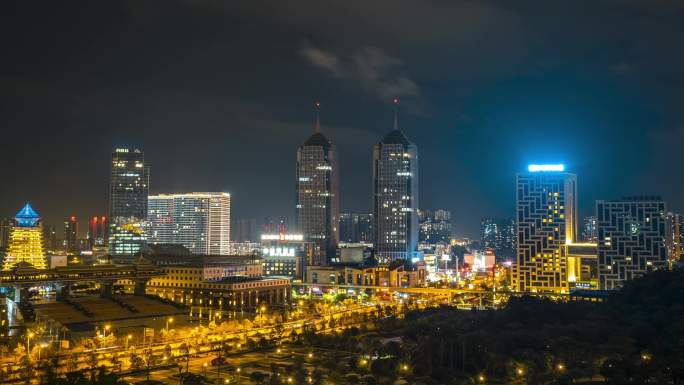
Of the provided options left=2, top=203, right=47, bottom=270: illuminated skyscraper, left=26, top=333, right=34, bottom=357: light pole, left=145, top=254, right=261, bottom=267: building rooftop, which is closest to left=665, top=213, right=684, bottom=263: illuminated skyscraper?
left=145, top=254, right=261, bottom=267: building rooftop

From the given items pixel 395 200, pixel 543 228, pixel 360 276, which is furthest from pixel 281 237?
pixel 543 228

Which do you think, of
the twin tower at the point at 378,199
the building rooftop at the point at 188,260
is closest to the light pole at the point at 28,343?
the building rooftop at the point at 188,260

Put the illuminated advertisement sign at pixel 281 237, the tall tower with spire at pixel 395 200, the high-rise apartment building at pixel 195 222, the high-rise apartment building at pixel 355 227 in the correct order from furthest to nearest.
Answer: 1. the high-rise apartment building at pixel 355 227
2. the high-rise apartment building at pixel 195 222
3. the tall tower with spire at pixel 395 200
4. the illuminated advertisement sign at pixel 281 237

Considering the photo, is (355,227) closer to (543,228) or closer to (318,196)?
(318,196)

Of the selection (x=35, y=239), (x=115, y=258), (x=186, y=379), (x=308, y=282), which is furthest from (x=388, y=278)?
(x=186, y=379)

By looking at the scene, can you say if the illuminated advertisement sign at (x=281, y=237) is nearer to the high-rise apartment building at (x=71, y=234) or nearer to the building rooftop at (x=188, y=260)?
the building rooftop at (x=188, y=260)

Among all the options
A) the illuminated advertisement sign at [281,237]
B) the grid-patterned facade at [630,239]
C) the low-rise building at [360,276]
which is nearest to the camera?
the grid-patterned facade at [630,239]

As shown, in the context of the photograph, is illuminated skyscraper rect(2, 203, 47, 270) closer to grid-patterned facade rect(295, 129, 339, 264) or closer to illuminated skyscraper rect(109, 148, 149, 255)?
grid-patterned facade rect(295, 129, 339, 264)
